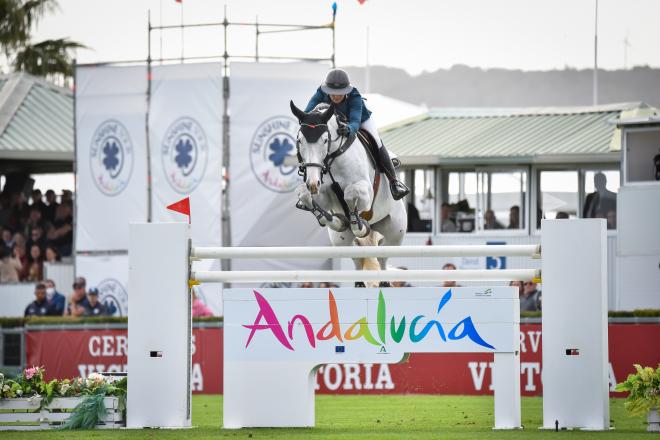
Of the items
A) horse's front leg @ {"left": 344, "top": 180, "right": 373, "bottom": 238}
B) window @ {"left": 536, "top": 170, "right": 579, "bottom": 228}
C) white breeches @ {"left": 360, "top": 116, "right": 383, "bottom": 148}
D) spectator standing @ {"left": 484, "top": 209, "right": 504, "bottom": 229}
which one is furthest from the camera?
spectator standing @ {"left": 484, "top": 209, "right": 504, "bottom": 229}

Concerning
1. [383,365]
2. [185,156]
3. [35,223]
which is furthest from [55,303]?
[383,365]

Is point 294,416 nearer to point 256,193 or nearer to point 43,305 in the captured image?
point 43,305

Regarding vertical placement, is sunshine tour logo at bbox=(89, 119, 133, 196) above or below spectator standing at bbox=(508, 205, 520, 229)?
above

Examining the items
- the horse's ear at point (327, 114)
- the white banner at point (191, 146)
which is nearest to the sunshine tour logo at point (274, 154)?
the white banner at point (191, 146)

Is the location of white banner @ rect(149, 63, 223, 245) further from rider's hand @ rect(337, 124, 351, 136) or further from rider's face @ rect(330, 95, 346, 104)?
rider's hand @ rect(337, 124, 351, 136)

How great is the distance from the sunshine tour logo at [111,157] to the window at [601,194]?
8.40m

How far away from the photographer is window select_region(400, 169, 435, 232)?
84.1ft

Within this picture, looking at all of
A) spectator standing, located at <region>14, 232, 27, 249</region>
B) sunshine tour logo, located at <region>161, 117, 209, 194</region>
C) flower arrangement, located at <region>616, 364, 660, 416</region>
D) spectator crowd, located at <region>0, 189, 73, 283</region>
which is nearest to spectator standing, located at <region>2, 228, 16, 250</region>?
spectator crowd, located at <region>0, 189, 73, 283</region>

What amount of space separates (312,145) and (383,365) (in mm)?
6630

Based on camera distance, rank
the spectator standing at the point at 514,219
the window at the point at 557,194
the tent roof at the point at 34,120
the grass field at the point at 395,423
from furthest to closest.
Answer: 1. the tent roof at the point at 34,120
2. the spectator standing at the point at 514,219
3. the window at the point at 557,194
4. the grass field at the point at 395,423

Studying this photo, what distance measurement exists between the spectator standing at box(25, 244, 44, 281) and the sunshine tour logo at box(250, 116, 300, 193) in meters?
4.81

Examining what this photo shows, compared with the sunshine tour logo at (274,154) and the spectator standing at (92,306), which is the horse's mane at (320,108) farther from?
the sunshine tour logo at (274,154)

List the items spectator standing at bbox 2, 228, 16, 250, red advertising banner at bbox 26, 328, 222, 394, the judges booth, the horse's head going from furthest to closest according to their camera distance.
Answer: spectator standing at bbox 2, 228, 16, 250
the judges booth
red advertising banner at bbox 26, 328, 222, 394
the horse's head

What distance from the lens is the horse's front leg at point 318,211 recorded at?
39.4 ft
